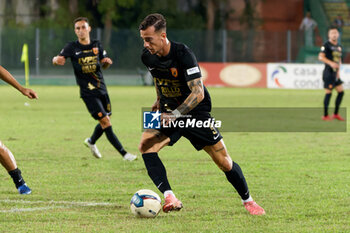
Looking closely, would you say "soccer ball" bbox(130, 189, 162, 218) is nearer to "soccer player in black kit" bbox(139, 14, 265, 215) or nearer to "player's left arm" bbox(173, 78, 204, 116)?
"soccer player in black kit" bbox(139, 14, 265, 215)

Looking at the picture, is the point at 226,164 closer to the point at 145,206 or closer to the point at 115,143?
the point at 145,206

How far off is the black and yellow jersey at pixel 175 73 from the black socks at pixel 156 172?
48 centimetres

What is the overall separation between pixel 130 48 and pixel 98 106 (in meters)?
25.1

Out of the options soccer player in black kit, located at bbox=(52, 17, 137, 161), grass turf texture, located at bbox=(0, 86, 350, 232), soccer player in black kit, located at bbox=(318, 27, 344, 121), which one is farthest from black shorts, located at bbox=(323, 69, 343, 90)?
soccer player in black kit, located at bbox=(52, 17, 137, 161)

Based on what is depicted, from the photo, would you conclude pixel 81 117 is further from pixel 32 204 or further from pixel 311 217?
→ pixel 311 217

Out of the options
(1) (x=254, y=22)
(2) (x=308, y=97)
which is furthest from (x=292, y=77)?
(1) (x=254, y=22)

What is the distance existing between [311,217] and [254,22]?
3663cm

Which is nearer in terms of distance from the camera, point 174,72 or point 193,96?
point 193,96

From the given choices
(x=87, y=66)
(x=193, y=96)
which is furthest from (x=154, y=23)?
(x=87, y=66)

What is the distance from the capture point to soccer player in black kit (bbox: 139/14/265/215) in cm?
642

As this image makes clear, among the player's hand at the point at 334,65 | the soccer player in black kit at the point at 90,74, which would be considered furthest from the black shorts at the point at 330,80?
the soccer player in black kit at the point at 90,74

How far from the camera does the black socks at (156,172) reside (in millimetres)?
6734

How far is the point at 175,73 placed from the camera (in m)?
6.53

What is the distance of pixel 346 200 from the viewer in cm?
A: 741
